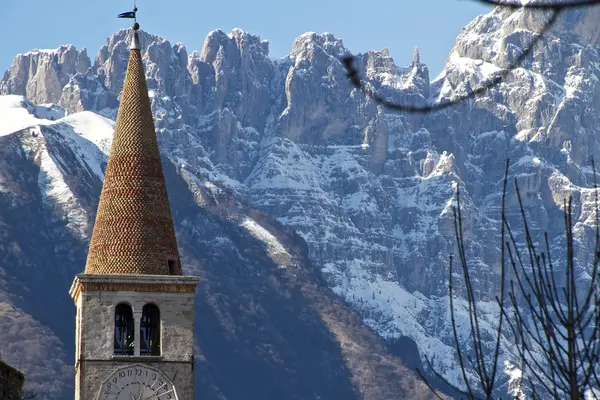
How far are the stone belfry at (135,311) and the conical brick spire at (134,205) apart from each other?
4cm

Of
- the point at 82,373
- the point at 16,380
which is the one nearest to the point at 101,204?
the point at 82,373

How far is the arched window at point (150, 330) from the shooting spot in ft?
222

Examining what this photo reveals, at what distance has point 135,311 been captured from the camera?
221 feet

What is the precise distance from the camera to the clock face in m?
65.8

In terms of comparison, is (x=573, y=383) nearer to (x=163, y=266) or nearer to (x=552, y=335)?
(x=552, y=335)

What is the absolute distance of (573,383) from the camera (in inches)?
872

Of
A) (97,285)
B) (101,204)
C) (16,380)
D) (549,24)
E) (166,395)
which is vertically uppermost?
(101,204)

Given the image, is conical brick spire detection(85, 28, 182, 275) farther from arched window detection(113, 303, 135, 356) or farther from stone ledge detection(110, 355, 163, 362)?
Answer: stone ledge detection(110, 355, 163, 362)

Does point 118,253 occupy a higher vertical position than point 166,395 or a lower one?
higher

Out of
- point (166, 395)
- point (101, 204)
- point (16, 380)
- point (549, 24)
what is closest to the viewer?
point (549, 24)

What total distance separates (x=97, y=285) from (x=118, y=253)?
2.26 m

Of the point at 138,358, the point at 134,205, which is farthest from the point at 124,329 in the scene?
the point at 134,205

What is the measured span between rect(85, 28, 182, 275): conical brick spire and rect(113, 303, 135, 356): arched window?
1.45 meters

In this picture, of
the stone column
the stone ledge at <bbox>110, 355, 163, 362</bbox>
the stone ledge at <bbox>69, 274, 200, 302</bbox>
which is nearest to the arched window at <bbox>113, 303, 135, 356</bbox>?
the stone column
